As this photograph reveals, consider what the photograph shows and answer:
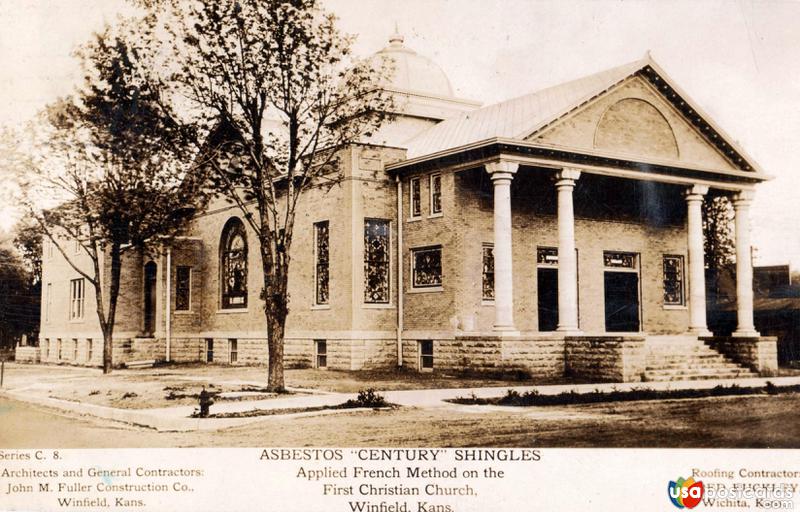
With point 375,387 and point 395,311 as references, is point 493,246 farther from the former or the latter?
point 375,387

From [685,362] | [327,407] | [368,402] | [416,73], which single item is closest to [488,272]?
[685,362]

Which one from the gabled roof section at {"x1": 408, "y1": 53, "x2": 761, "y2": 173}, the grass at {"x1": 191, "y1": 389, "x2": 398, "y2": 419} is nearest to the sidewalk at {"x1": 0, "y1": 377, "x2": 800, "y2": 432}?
Result: the grass at {"x1": 191, "y1": 389, "x2": 398, "y2": 419}

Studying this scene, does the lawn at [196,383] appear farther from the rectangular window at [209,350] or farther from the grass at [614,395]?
the rectangular window at [209,350]

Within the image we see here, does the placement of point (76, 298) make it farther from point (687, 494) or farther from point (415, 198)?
point (687, 494)

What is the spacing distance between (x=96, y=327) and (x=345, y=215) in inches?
520

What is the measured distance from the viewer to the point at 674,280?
27016 millimetres

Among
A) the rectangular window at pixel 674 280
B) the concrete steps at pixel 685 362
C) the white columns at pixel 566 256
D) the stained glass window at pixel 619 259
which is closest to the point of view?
the concrete steps at pixel 685 362

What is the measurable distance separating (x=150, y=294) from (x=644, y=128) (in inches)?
748

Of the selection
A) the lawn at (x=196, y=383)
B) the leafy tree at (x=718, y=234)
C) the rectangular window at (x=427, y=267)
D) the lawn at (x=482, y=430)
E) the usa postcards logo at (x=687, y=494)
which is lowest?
the usa postcards logo at (x=687, y=494)

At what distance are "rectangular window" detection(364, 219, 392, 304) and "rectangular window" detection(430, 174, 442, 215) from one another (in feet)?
5.39

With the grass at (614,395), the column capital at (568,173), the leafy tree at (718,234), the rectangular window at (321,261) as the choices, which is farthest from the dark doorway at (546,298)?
the leafy tree at (718,234)

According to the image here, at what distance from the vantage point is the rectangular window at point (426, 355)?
920 inches

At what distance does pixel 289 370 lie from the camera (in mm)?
24109

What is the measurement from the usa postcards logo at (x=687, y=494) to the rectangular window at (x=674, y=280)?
16.6 m
